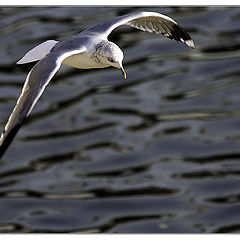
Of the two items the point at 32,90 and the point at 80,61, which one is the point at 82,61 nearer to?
the point at 80,61

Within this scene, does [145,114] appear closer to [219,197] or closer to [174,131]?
[174,131]

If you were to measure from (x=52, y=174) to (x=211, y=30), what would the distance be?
7.46 ft

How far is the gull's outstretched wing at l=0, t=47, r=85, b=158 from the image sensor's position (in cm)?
328

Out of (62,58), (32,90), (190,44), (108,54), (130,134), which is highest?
(130,134)

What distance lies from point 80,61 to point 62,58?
0.81 feet

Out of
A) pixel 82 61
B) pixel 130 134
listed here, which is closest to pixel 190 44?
pixel 82 61

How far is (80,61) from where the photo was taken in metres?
3.86

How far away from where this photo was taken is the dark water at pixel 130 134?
7605 millimetres

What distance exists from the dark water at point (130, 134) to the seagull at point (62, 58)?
3.32m

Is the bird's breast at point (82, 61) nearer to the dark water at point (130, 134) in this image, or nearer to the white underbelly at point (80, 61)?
the white underbelly at point (80, 61)

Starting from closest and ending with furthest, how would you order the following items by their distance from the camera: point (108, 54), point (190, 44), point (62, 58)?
point (62, 58) → point (108, 54) → point (190, 44)

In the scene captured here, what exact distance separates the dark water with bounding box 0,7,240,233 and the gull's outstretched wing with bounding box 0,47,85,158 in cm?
376

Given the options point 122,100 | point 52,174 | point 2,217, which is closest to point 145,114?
point 122,100

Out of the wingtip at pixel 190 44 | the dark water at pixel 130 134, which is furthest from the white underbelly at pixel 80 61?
the dark water at pixel 130 134
